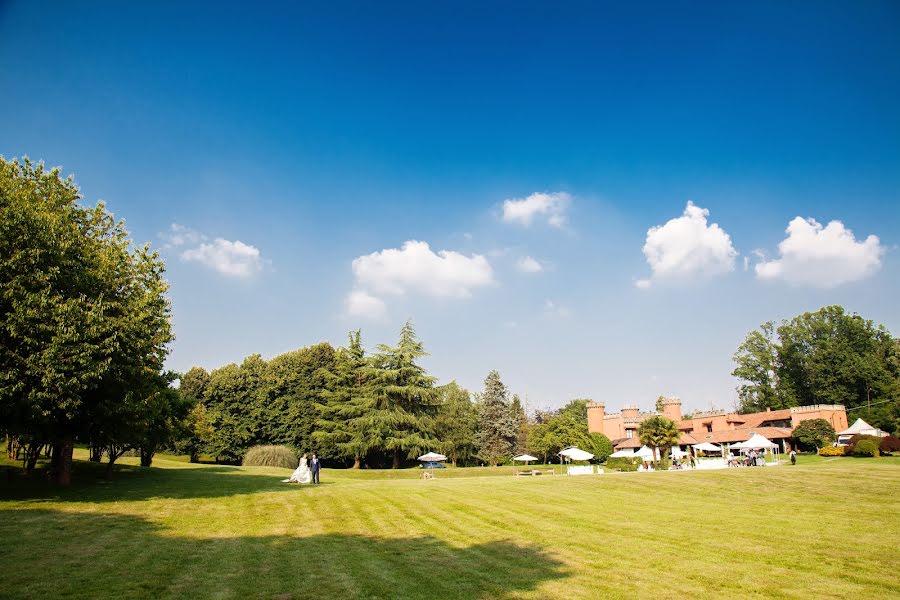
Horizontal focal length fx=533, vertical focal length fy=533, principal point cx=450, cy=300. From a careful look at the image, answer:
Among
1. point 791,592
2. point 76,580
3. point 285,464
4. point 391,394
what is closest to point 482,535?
point 791,592

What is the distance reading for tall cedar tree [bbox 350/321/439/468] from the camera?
54.1 metres

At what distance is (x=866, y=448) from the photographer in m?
47.1

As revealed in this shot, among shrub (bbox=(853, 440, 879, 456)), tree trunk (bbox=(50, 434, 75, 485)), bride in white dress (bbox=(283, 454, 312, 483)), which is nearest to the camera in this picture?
tree trunk (bbox=(50, 434, 75, 485))

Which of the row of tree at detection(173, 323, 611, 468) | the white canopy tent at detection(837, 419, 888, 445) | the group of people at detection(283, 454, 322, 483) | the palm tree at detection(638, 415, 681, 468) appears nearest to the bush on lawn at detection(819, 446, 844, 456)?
the white canopy tent at detection(837, 419, 888, 445)

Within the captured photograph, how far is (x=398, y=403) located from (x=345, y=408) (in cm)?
563

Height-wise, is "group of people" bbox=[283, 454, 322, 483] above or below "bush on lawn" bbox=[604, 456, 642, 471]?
above

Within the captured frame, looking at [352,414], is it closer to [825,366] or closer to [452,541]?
[452,541]

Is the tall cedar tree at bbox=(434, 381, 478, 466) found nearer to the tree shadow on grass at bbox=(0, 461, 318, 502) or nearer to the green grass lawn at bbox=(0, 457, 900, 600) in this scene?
the tree shadow on grass at bbox=(0, 461, 318, 502)

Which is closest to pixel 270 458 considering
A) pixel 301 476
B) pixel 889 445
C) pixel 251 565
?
pixel 301 476

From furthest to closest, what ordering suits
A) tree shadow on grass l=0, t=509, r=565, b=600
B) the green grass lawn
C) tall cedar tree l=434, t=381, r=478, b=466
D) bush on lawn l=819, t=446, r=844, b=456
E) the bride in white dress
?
tall cedar tree l=434, t=381, r=478, b=466
bush on lawn l=819, t=446, r=844, b=456
the bride in white dress
the green grass lawn
tree shadow on grass l=0, t=509, r=565, b=600

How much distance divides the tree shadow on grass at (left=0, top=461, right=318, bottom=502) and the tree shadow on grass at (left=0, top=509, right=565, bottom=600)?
5.29 meters

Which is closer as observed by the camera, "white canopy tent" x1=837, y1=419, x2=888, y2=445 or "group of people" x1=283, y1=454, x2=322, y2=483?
"group of people" x1=283, y1=454, x2=322, y2=483

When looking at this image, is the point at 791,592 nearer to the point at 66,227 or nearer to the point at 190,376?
the point at 66,227

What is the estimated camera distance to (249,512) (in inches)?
701
